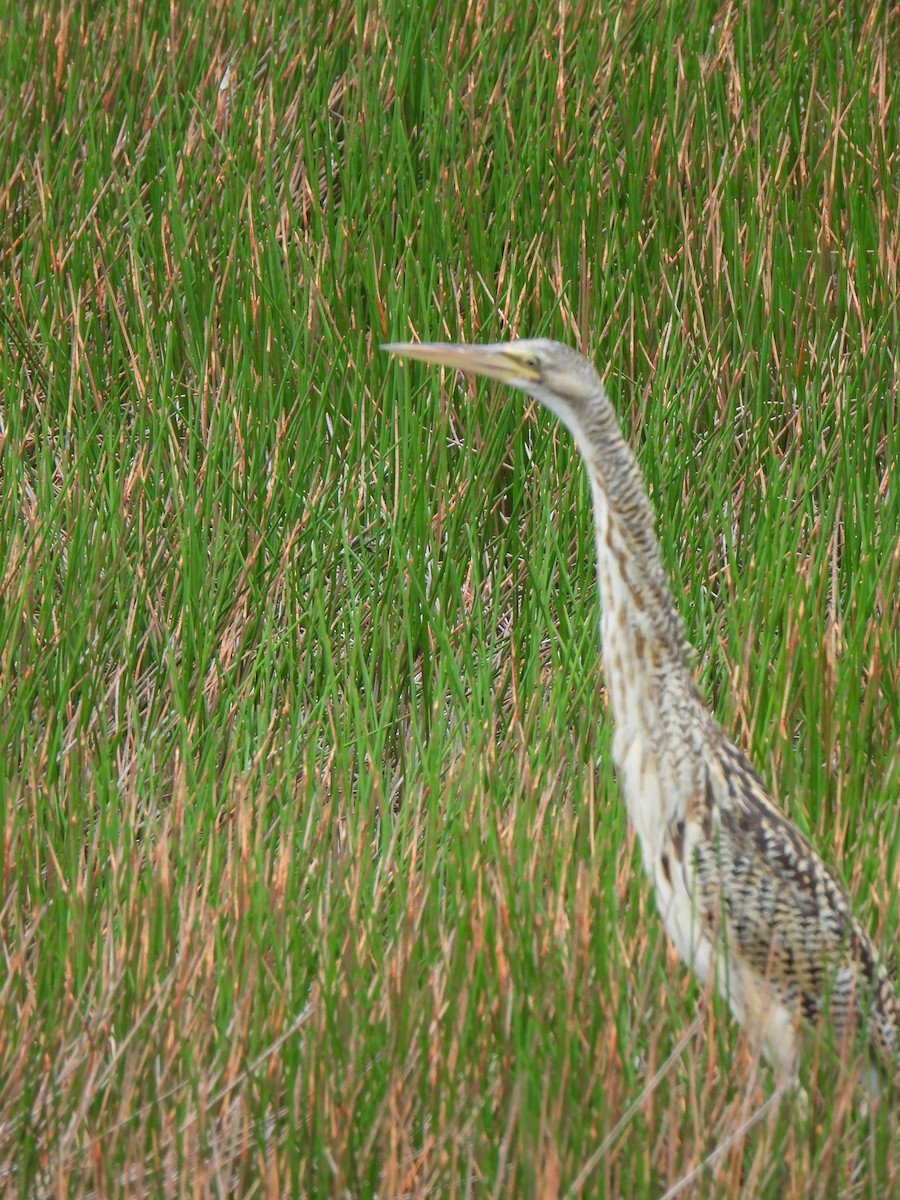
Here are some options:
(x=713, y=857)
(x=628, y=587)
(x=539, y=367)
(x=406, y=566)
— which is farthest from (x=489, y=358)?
(x=406, y=566)

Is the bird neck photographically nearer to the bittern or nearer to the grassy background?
the bittern

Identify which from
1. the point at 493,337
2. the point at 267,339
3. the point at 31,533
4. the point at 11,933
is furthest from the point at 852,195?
the point at 11,933

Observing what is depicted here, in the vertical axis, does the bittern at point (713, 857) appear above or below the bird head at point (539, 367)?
below

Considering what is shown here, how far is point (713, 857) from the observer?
2.55m

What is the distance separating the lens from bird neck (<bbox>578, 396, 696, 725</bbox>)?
2.41 metres

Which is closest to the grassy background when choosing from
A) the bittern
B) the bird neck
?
the bittern

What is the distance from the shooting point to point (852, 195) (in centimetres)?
493

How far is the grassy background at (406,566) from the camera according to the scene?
8.09ft

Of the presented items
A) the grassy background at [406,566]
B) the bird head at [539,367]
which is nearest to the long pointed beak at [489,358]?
the bird head at [539,367]

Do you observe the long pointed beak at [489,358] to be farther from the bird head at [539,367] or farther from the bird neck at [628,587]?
the bird neck at [628,587]

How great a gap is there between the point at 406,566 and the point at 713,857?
1.53 m

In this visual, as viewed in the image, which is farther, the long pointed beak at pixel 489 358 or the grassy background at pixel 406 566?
the grassy background at pixel 406 566

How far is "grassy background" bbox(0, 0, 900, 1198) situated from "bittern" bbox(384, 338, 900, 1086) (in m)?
0.10

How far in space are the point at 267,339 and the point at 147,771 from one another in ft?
4.74
